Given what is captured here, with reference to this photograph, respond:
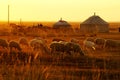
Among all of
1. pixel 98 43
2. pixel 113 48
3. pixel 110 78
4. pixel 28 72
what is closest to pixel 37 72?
pixel 28 72

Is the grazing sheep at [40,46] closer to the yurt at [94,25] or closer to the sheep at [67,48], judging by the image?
the sheep at [67,48]

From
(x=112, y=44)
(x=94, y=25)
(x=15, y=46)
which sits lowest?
(x=112, y=44)

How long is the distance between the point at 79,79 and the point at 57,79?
1444 mm

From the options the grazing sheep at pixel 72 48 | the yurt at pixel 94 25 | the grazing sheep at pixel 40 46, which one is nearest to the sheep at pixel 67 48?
the grazing sheep at pixel 72 48

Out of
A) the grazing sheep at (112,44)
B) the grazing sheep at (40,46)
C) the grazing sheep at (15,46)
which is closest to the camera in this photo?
the grazing sheep at (40,46)

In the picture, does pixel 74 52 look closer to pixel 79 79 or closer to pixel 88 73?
pixel 88 73

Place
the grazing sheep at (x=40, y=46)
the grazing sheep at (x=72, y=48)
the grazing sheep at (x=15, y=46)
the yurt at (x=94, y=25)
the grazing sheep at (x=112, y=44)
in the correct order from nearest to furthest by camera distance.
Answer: the grazing sheep at (x=72, y=48)
the grazing sheep at (x=40, y=46)
the grazing sheep at (x=15, y=46)
the grazing sheep at (x=112, y=44)
the yurt at (x=94, y=25)

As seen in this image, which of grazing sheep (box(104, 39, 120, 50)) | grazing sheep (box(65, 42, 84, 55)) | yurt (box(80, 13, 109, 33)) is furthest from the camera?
yurt (box(80, 13, 109, 33))

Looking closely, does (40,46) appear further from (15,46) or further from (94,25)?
(94,25)

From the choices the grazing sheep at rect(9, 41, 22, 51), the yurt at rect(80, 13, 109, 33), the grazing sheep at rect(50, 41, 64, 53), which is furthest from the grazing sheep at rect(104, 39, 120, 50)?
the yurt at rect(80, 13, 109, 33)

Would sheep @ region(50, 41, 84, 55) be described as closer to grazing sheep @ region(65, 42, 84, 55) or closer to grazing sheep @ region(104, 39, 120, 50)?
grazing sheep @ region(65, 42, 84, 55)

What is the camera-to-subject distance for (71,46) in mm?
17078

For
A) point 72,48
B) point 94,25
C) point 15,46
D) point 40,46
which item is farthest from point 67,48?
point 94,25

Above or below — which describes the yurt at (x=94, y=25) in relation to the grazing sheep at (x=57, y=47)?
above
